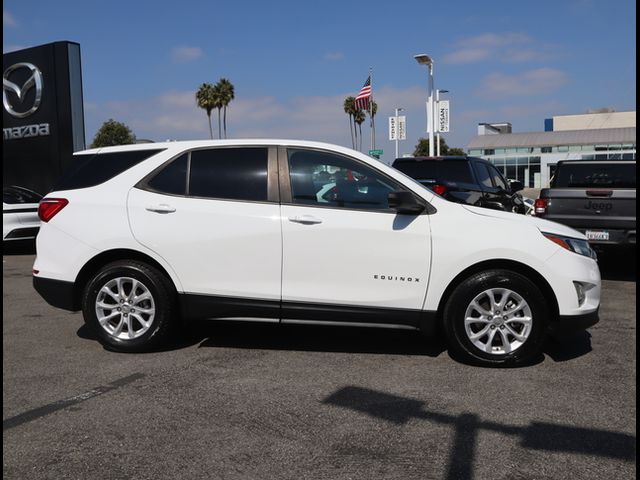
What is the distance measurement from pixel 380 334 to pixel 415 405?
72.9 inches

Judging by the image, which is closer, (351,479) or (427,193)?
(351,479)

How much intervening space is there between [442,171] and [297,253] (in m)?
5.17

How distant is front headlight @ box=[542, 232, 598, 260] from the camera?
4.75 metres

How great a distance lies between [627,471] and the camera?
3.02m

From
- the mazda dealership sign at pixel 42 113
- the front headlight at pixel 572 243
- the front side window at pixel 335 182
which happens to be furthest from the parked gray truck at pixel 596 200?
the mazda dealership sign at pixel 42 113

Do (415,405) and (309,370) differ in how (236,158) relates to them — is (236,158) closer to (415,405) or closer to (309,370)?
(309,370)

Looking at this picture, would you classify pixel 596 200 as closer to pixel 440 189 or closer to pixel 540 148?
pixel 440 189

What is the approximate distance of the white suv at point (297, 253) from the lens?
15.4ft

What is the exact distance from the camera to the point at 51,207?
5.20 m

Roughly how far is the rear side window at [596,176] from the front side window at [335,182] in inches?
199

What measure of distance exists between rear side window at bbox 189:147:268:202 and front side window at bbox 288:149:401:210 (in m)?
0.27

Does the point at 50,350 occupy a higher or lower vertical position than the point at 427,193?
lower

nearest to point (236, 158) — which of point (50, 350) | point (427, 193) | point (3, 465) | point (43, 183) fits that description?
point (427, 193)

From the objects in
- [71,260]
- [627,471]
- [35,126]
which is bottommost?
[627,471]
